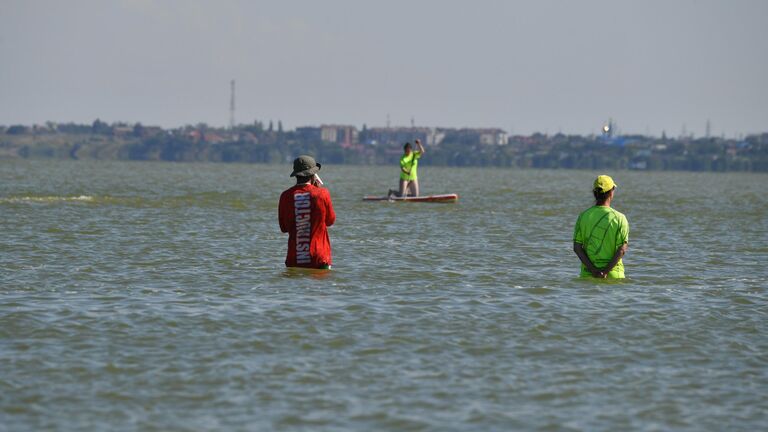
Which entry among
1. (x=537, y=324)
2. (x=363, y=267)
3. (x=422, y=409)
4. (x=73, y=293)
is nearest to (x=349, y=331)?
(x=537, y=324)

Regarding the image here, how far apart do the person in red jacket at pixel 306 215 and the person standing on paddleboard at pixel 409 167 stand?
68.3ft

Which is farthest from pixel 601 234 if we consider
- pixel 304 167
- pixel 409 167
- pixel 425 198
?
pixel 425 198

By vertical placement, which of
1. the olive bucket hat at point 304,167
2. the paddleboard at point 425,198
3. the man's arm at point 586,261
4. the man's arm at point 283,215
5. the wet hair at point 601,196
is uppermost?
the olive bucket hat at point 304,167

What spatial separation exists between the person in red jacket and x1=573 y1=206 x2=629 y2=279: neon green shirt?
3067 mm

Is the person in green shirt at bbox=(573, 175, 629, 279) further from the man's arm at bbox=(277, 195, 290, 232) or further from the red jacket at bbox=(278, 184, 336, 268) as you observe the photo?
the man's arm at bbox=(277, 195, 290, 232)

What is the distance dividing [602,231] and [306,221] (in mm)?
3734

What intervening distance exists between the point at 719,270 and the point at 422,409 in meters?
12.3

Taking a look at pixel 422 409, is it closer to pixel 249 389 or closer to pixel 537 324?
pixel 249 389

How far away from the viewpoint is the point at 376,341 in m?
12.7

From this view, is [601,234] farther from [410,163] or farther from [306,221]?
[410,163]

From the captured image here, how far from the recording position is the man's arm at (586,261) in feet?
50.7

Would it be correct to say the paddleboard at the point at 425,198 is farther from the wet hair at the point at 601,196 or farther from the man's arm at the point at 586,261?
the wet hair at the point at 601,196

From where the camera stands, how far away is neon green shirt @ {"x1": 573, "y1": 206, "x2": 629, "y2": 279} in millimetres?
15172

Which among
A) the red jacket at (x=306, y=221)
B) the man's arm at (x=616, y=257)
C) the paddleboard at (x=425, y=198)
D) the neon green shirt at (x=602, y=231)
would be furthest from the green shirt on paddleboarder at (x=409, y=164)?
the neon green shirt at (x=602, y=231)
